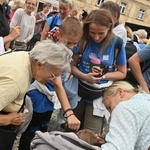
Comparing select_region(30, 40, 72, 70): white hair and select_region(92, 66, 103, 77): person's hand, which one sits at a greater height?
select_region(30, 40, 72, 70): white hair

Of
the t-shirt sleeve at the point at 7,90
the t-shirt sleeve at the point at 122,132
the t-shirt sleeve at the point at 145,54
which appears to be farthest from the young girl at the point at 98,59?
the t-shirt sleeve at the point at 122,132

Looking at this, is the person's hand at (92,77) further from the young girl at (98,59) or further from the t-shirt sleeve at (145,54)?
the t-shirt sleeve at (145,54)

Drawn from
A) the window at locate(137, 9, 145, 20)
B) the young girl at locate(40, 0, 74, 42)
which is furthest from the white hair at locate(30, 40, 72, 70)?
the window at locate(137, 9, 145, 20)

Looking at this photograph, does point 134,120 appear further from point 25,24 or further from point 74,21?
point 25,24

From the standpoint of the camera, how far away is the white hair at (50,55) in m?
1.63

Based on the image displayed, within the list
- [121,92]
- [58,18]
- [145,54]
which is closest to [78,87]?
[145,54]

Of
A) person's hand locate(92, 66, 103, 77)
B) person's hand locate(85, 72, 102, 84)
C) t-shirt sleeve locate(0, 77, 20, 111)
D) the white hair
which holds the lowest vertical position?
person's hand locate(85, 72, 102, 84)

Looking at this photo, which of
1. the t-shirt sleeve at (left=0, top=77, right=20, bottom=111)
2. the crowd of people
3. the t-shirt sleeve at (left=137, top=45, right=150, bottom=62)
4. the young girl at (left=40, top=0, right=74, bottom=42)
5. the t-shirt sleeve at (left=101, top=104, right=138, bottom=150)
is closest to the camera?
the t-shirt sleeve at (left=101, top=104, right=138, bottom=150)

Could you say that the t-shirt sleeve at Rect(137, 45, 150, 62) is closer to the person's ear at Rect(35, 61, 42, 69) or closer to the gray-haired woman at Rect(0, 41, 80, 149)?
the gray-haired woman at Rect(0, 41, 80, 149)

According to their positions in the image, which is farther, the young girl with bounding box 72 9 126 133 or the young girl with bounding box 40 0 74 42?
the young girl with bounding box 40 0 74 42

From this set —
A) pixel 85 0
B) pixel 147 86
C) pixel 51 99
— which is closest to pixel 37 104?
pixel 51 99

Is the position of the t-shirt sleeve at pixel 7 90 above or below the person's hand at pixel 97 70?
above

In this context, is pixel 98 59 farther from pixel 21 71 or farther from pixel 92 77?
pixel 21 71

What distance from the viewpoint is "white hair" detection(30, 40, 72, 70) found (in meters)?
1.63
